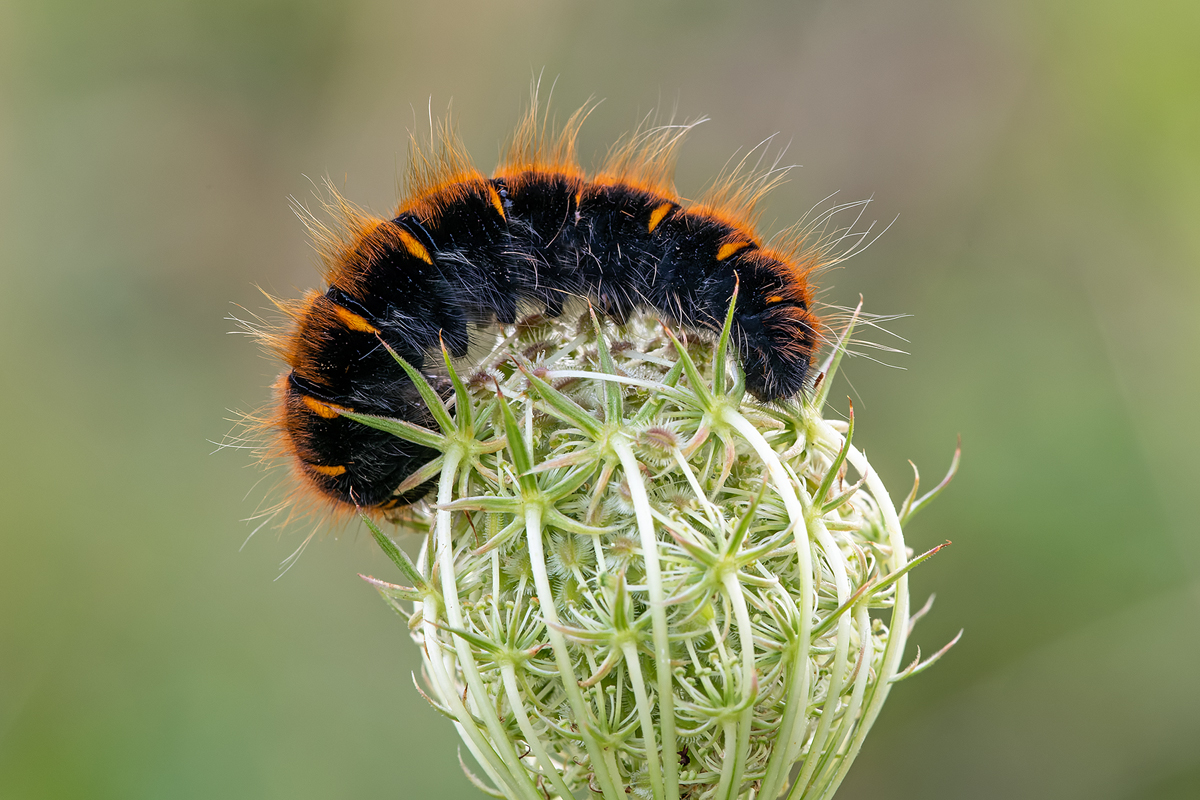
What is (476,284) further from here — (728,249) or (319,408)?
(728,249)

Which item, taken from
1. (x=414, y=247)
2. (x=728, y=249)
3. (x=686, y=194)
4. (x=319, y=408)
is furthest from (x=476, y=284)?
(x=686, y=194)

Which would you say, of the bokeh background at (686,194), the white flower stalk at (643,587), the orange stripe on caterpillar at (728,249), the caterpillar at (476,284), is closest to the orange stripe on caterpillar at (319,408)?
the caterpillar at (476,284)

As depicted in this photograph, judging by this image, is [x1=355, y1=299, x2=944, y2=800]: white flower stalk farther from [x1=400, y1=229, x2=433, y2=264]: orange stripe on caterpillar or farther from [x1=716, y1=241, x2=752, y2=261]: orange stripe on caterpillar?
[x1=400, y1=229, x2=433, y2=264]: orange stripe on caterpillar

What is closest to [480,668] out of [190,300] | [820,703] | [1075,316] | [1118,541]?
[820,703]

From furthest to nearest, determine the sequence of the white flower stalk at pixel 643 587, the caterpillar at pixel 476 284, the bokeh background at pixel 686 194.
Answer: the bokeh background at pixel 686 194
the caterpillar at pixel 476 284
the white flower stalk at pixel 643 587

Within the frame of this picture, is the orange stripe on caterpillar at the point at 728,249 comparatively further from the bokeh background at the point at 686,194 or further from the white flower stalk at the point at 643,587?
the bokeh background at the point at 686,194

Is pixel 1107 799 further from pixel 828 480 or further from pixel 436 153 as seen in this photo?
pixel 436 153
